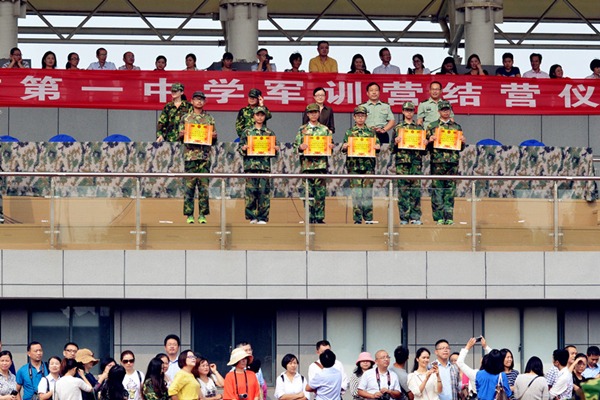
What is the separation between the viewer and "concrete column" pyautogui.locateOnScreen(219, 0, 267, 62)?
23.9 metres

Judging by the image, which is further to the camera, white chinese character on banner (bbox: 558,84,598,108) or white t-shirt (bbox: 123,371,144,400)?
white chinese character on banner (bbox: 558,84,598,108)

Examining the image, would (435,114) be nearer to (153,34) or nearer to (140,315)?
(140,315)

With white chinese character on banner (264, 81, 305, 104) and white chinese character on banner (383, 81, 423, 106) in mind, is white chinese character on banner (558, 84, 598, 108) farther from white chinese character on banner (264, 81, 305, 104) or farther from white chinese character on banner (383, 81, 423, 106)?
white chinese character on banner (264, 81, 305, 104)

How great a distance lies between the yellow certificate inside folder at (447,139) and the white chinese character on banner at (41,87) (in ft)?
27.6

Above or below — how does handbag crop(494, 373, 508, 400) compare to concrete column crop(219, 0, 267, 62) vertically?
below

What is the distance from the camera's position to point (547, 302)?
16438 millimetres

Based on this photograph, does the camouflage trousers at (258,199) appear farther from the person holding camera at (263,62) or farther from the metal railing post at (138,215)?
the person holding camera at (263,62)

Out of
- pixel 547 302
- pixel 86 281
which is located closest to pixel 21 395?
pixel 86 281

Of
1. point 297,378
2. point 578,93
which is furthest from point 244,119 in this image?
point 578,93

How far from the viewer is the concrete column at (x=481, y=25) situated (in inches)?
966

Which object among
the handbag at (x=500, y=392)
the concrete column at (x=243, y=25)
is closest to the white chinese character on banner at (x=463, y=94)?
the concrete column at (x=243, y=25)

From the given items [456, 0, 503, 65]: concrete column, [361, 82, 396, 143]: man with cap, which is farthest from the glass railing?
[456, 0, 503, 65]: concrete column

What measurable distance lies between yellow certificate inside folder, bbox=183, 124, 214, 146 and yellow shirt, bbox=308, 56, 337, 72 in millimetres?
6339

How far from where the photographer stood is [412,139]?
16.5m
